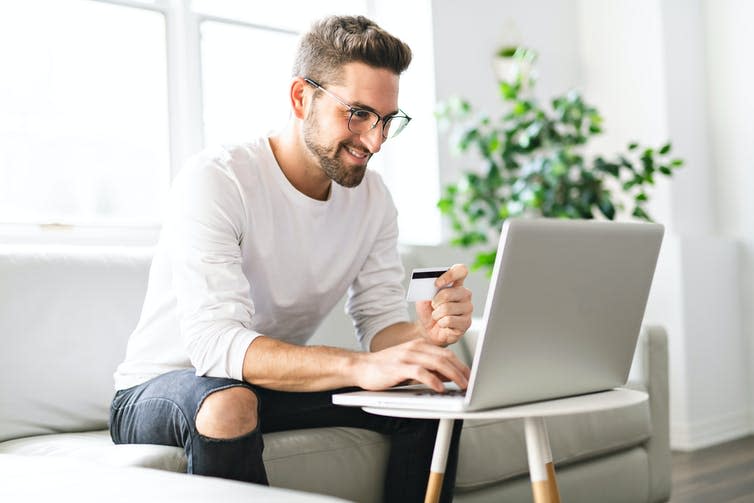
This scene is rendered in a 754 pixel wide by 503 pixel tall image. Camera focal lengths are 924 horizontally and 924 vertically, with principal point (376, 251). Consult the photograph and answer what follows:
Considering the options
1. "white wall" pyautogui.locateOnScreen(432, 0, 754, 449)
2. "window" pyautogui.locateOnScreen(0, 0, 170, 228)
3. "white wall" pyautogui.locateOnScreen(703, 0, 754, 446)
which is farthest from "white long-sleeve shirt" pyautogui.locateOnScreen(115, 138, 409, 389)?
"white wall" pyautogui.locateOnScreen(703, 0, 754, 446)

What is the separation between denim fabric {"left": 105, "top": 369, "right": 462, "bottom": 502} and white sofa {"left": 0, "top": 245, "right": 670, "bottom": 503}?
34mm

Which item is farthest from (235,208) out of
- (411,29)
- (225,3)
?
(411,29)

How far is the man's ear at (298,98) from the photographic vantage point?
1.86 metres

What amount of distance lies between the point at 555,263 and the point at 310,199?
0.68m

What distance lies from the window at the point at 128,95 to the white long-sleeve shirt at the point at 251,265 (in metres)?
0.89

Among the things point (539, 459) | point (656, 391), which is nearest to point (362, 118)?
point (539, 459)

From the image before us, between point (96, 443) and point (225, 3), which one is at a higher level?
point (225, 3)

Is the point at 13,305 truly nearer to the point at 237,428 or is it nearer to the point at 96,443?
the point at 96,443

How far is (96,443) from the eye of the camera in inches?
71.0

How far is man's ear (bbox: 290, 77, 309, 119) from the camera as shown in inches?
73.4

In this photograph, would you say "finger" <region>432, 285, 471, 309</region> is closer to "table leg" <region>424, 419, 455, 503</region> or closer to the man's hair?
"table leg" <region>424, 419, 455, 503</region>

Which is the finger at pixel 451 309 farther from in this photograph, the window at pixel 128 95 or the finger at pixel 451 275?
the window at pixel 128 95

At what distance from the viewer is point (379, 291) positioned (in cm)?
204

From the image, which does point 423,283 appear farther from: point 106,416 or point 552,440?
point 106,416
